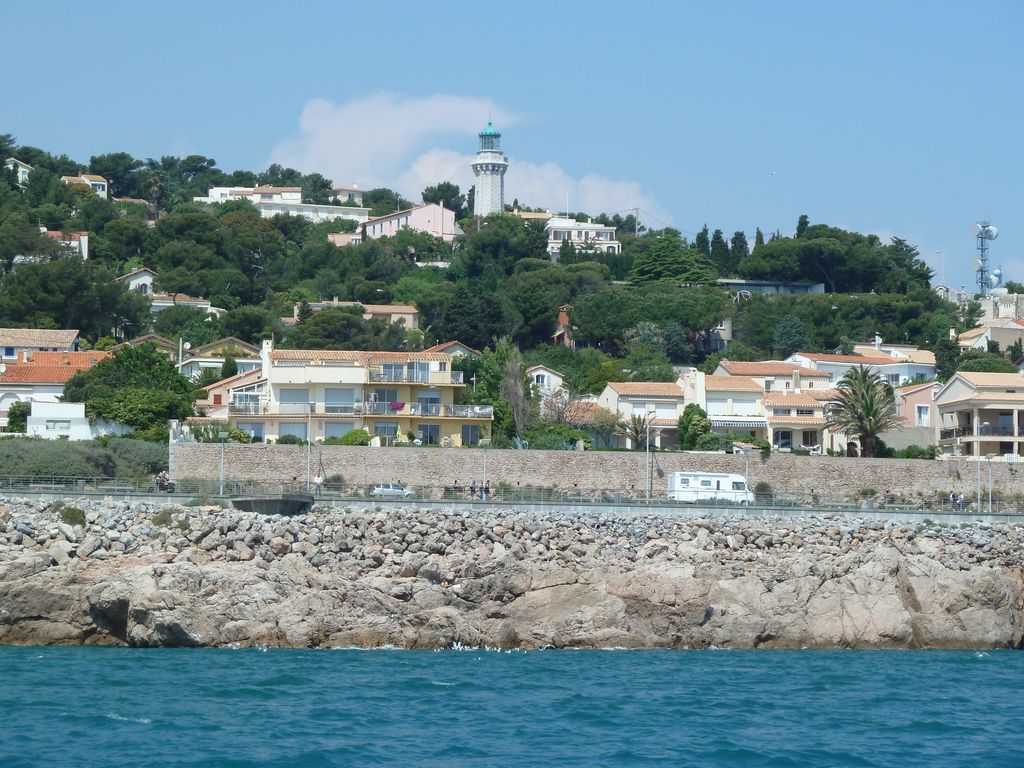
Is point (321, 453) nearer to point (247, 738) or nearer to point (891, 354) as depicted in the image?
point (247, 738)

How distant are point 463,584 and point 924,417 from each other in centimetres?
3241

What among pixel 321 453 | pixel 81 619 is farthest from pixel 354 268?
pixel 81 619

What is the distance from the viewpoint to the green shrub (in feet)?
119

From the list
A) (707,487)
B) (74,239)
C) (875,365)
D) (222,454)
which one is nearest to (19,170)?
(74,239)

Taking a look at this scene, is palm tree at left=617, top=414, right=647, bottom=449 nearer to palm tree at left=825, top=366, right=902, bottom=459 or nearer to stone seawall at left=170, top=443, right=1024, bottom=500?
stone seawall at left=170, top=443, right=1024, bottom=500

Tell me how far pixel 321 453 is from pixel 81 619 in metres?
15.2

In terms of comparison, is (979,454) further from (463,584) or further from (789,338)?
(463,584)

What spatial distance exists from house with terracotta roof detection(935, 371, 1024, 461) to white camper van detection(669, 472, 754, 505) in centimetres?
1279

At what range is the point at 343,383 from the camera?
52125 mm

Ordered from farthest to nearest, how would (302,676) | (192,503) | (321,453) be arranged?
(321,453), (192,503), (302,676)

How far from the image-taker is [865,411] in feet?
170

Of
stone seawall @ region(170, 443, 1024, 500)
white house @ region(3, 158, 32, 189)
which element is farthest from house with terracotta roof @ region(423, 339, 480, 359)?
white house @ region(3, 158, 32, 189)

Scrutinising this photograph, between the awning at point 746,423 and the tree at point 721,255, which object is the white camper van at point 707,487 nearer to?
the awning at point 746,423

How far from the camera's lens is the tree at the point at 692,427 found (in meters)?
53.8
